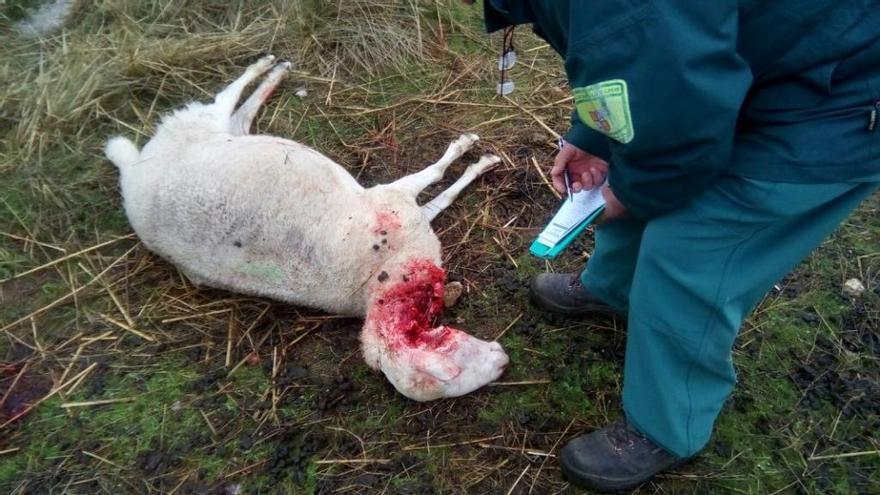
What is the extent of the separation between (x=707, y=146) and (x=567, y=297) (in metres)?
1.43

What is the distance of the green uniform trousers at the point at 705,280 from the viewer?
184cm

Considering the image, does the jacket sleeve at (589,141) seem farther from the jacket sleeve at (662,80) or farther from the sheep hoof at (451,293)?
the sheep hoof at (451,293)

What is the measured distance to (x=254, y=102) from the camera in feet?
13.4

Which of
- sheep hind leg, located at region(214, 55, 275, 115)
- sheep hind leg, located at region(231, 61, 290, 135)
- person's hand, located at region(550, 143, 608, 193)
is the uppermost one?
person's hand, located at region(550, 143, 608, 193)

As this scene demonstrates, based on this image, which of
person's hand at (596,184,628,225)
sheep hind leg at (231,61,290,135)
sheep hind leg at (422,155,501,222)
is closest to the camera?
person's hand at (596,184,628,225)

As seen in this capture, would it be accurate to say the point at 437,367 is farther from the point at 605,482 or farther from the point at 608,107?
the point at 608,107

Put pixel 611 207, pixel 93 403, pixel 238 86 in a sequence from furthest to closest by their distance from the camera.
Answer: pixel 238 86 → pixel 93 403 → pixel 611 207

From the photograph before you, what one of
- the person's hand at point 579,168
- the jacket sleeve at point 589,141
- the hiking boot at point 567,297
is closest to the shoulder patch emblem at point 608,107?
the jacket sleeve at point 589,141

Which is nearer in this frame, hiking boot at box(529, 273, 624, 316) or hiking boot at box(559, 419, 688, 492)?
hiking boot at box(559, 419, 688, 492)

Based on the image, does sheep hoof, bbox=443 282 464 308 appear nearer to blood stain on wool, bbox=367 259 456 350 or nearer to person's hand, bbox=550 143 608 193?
blood stain on wool, bbox=367 259 456 350

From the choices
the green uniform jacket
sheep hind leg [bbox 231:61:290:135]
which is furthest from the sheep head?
sheep hind leg [bbox 231:61:290:135]

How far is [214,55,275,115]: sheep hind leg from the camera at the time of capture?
3875 mm

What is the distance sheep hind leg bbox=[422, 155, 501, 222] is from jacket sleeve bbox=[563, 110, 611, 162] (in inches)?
46.9

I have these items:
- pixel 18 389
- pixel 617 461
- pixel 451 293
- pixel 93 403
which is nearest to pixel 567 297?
pixel 451 293
